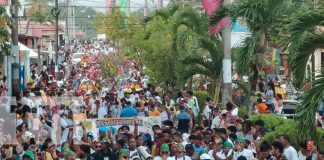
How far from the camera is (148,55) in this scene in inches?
1442

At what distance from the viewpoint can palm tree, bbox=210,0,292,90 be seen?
20931mm

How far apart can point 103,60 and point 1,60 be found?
13811 mm

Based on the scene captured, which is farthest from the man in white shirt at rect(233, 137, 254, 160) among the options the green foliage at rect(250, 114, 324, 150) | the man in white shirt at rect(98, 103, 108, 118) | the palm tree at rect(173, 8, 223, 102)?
the palm tree at rect(173, 8, 223, 102)

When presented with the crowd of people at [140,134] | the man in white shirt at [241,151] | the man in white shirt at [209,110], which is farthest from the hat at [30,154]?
the man in white shirt at [209,110]

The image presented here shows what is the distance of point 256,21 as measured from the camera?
2197 cm

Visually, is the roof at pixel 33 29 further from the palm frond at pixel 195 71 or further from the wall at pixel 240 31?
the palm frond at pixel 195 71

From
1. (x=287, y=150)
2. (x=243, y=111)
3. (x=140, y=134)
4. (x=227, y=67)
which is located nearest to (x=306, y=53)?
(x=287, y=150)

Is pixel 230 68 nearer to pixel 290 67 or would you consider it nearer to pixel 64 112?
pixel 64 112

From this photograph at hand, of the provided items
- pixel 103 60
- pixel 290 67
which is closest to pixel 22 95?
pixel 290 67

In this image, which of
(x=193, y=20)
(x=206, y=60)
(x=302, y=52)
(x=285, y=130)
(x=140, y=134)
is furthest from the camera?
(x=193, y=20)

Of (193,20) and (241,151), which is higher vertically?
(193,20)

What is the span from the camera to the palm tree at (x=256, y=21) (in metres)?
20.9

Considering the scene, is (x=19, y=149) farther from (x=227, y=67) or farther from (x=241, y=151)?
(x=227, y=67)

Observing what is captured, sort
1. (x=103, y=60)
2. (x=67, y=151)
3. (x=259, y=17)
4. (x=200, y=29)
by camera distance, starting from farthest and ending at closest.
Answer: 1. (x=103, y=60)
2. (x=200, y=29)
3. (x=259, y=17)
4. (x=67, y=151)
